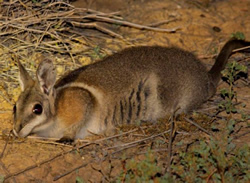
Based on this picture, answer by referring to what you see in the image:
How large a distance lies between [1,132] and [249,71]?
3.75 m

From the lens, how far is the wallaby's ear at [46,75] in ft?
18.9

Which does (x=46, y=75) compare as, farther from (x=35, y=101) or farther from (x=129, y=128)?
(x=129, y=128)

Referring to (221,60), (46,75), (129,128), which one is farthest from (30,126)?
(221,60)

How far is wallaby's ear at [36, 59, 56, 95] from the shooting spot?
18.9 feet

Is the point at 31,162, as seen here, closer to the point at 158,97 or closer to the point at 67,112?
the point at 67,112

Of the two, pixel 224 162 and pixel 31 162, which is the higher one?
pixel 224 162

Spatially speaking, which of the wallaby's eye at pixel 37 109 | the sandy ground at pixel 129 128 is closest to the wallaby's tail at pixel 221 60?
the sandy ground at pixel 129 128

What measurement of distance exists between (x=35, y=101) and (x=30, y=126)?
0.29 metres

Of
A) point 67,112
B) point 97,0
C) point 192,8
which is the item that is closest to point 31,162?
point 67,112

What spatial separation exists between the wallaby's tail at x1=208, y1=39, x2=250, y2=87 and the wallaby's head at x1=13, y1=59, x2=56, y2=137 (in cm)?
231

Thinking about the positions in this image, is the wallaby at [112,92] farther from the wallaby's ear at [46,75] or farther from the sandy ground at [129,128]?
the sandy ground at [129,128]

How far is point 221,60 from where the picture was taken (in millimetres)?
7086

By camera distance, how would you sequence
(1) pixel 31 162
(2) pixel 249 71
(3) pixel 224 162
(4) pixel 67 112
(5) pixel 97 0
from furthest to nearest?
(5) pixel 97 0
(2) pixel 249 71
(4) pixel 67 112
(1) pixel 31 162
(3) pixel 224 162

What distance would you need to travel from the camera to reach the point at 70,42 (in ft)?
25.3
